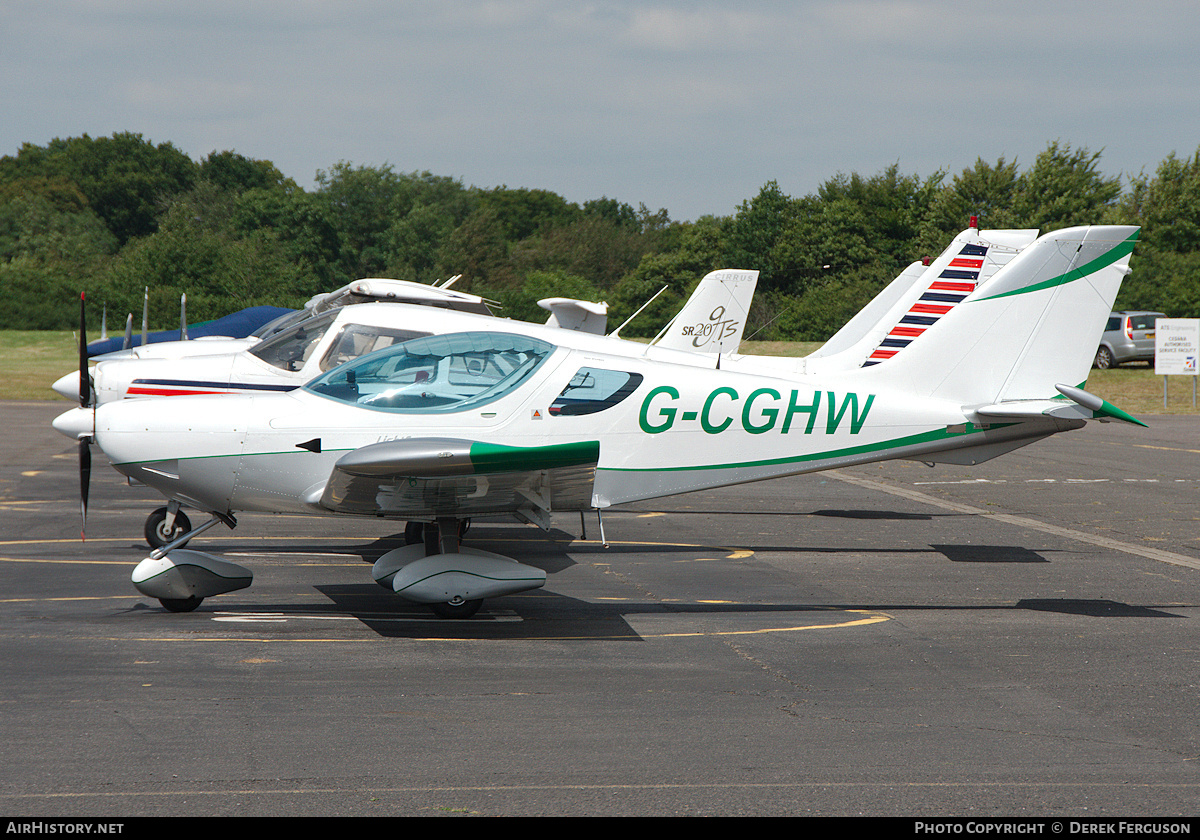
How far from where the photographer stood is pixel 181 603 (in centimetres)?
680

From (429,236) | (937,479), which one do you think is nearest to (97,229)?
(429,236)

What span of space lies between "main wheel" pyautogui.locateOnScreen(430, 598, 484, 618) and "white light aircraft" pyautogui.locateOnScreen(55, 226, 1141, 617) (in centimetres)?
1

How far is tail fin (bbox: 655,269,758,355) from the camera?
682 inches

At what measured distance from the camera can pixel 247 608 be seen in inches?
275

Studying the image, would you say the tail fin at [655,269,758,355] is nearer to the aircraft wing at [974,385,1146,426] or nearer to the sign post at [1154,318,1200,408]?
the aircraft wing at [974,385,1146,426]

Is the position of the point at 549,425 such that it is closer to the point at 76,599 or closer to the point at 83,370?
the point at 83,370

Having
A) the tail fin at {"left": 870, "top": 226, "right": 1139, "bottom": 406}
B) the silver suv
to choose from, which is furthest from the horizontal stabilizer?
the silver suv

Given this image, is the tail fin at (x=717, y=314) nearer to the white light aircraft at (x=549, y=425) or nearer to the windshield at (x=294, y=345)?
the windshield at (x=294, y=345)

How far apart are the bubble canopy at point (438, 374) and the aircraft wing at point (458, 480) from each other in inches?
15.8

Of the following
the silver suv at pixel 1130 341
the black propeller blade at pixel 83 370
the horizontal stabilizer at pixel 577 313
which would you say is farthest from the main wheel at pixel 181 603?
the silver suv at pixel 1130 341

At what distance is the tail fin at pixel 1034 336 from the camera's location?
8.09 meters

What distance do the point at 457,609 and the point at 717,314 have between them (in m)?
11.3
